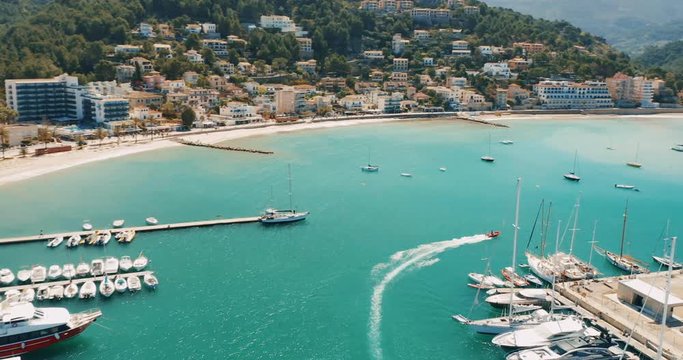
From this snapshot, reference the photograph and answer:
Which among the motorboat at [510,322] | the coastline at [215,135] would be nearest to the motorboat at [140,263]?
the motorboat at [510,322]

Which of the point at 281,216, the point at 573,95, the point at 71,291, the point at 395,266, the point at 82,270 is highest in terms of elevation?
the point at 573,95

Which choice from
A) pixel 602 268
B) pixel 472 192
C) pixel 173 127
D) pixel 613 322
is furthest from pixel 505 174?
pixel 173 127

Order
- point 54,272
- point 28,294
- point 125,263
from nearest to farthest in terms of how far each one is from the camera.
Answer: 1. point 28,294
2. point 54,272
3. point 125,263

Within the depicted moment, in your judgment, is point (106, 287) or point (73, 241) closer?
point (106, 287)

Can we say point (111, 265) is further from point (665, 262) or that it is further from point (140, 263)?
point (665, 262)

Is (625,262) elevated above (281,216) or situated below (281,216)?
below

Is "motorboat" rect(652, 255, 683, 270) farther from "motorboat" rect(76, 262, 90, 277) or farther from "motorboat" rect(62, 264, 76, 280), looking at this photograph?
"motorboat" rect(62, 264, 76, 280)

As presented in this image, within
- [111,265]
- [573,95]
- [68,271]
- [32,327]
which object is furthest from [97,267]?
[573,95]
